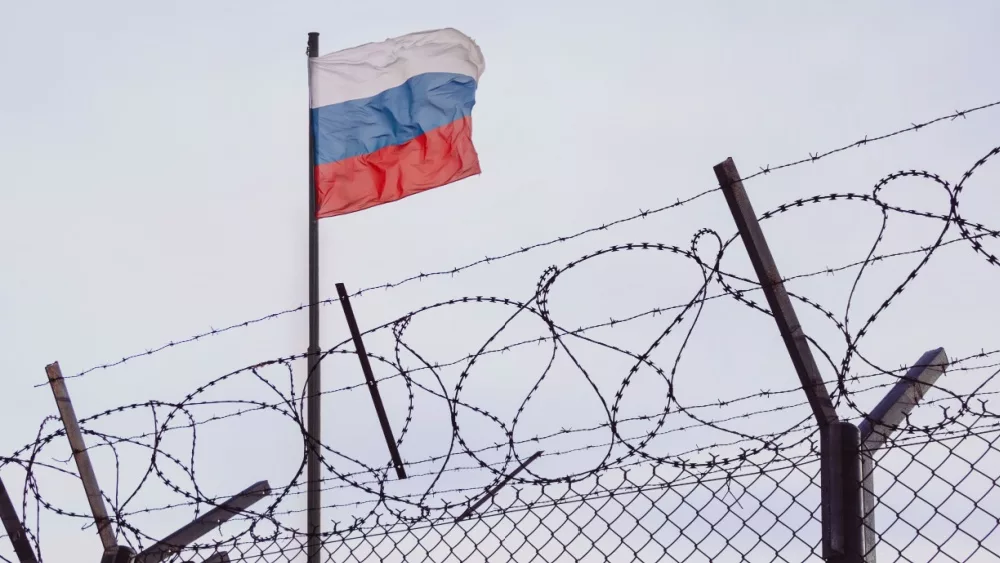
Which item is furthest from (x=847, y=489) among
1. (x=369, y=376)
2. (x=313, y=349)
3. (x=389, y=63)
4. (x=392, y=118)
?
(x=389, y=63)

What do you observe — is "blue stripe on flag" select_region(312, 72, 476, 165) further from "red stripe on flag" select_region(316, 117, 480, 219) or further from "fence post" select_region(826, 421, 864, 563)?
"fence post" select_region(826, 421, 864, 563)

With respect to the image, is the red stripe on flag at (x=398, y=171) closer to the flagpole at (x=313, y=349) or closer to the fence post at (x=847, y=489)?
the flagpole at (x=313, y=349)

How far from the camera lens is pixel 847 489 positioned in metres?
3.18

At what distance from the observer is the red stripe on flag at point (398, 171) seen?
10.0 meters

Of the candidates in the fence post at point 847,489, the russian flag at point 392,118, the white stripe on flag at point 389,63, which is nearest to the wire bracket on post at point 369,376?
the fence post at point 847,489

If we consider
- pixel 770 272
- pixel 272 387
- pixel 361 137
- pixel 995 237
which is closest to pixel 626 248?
pixel 770 272

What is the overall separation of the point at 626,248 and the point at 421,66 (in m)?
7.20

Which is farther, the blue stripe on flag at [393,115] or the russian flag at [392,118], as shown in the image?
the blue stripe on flag at [393,115]

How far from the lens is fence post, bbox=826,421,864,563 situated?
3.11 metres

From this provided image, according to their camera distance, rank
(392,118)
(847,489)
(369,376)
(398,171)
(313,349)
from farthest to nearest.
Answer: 1. (392,118)
2. (398,171)
3. (313,349)
4. (369,376)
5. (847,489)

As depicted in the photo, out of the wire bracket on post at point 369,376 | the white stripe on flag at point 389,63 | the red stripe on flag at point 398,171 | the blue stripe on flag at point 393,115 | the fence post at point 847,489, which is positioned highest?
the white stripe on flag at point 389,63

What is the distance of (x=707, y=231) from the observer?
151 inches

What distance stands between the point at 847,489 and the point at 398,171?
24.4ft

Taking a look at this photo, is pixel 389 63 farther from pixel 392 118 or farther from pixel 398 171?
pixel 398 171
